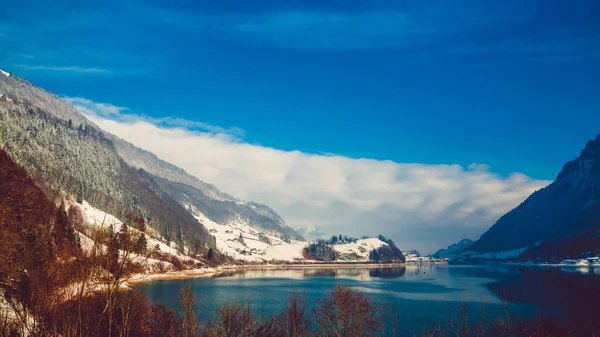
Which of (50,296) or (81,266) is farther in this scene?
(50,296)

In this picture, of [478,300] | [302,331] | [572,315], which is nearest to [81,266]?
[302,331]

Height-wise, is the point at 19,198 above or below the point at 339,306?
above

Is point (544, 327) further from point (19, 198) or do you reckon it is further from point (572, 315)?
point (19, 198)

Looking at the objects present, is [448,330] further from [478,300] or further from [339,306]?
[478,300]

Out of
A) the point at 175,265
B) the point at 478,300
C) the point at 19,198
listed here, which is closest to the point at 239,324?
the point at 19,198

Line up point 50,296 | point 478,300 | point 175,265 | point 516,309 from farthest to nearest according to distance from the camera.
A: point 175,265
point 478,300
point 516,309
point 50,296

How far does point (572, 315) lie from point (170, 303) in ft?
250

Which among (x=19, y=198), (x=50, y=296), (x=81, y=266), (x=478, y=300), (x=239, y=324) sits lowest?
(x=478, y=300)

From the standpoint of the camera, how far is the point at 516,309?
273 ft

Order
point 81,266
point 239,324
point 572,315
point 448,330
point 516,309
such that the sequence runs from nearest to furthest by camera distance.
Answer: point 81,266 → point 239,324 → point 448,330 → point 572,315 → point 516,309

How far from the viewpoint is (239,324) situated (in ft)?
128

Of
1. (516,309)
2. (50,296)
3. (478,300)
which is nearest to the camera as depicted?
(50,296)

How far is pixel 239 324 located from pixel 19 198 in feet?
143

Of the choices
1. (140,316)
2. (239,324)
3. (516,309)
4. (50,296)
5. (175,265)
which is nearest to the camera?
(50,296)
